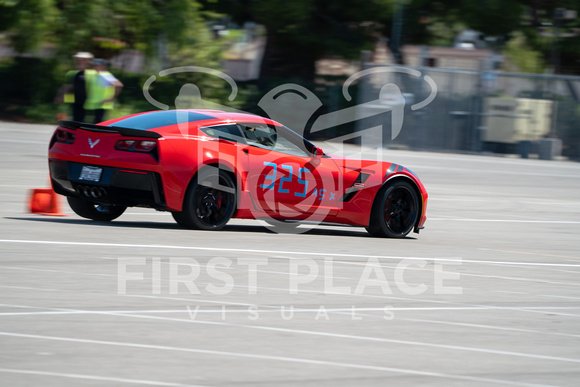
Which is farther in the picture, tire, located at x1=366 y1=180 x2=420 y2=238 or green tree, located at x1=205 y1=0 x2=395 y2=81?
green tree, located at x1=205 y1=0 x2=395 y2=81

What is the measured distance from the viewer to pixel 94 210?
31.4 feet

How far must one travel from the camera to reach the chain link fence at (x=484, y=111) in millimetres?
25109

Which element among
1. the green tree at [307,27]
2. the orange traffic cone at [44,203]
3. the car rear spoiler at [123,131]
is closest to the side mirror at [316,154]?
the car rear spoiler at [123,131]

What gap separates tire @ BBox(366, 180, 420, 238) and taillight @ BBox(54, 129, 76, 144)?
3.41 meters

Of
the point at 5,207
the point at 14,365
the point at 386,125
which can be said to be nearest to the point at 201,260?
the point at 14,365

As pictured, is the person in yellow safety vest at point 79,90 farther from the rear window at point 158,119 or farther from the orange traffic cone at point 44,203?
the rear window at point 158,119

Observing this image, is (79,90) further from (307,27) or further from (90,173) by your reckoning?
(307,27)

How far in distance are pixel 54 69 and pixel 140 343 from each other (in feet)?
72.9

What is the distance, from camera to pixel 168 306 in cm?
574

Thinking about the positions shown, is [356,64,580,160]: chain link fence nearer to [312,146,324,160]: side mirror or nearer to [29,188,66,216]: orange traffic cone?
[312,146,324,160]: side mirror

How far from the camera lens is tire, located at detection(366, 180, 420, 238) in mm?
9914

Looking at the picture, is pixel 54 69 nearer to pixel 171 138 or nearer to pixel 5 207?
pixel 5 207

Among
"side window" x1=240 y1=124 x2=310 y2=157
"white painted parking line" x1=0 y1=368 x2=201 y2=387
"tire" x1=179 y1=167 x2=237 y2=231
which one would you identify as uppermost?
"white painted parking line" x1=0 y1=368 x2=201 y2=387

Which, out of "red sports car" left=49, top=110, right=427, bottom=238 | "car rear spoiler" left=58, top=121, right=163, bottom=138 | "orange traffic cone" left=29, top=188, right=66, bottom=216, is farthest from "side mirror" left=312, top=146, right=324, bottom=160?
"orange traffic cone" left=29, top=188, right=66, bottom=216
